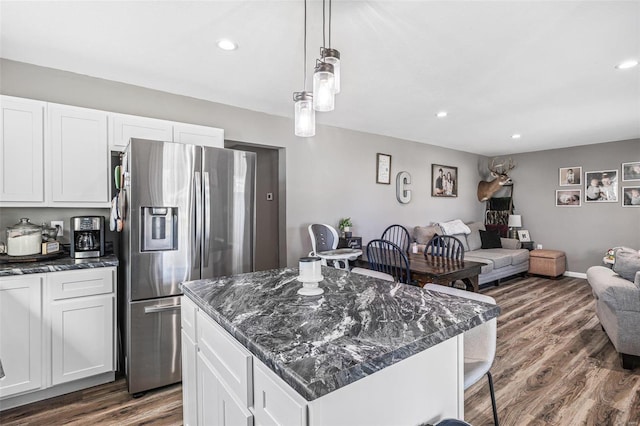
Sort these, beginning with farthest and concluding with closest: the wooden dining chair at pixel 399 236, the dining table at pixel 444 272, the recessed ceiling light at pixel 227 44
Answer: the wooden dining chair at pixel 399 236 → the dining table at pixel 444 272 → the recessed ceiling light at pixel 227 44

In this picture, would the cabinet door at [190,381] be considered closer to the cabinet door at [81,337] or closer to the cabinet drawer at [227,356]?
the cabinet drawer at [227,356]

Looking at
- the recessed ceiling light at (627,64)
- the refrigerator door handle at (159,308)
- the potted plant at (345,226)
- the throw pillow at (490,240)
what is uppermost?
the recessed ceiling light at (627,64)

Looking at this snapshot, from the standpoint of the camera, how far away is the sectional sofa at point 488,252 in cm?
512

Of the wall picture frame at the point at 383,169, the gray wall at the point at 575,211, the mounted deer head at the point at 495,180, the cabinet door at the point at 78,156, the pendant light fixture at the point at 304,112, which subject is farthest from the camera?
the mounted deer head at the point at 495,180

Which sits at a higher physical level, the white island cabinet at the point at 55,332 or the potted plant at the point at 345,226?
the potted plant at the point at 345,226

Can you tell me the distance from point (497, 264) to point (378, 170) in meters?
2.44

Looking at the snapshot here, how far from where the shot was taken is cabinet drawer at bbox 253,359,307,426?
80cm

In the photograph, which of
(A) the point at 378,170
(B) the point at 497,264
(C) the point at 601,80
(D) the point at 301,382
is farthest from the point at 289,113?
(B) the point at 497,264

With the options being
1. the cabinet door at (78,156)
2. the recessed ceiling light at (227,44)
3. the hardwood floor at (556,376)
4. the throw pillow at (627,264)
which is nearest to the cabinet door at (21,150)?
the cabinet door at (78,156)

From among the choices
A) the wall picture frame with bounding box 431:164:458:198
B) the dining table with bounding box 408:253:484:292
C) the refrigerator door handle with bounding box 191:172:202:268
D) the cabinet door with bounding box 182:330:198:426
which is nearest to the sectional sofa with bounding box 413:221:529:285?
the wall picture frame with bounding box 431:164:458:198

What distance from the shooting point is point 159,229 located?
7.81 feet

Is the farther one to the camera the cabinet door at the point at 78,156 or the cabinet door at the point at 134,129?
the cabinet door at the point at 134,129

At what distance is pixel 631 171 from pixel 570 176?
0.82 meters

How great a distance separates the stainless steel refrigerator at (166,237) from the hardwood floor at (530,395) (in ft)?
0.68
